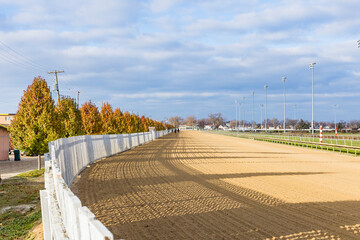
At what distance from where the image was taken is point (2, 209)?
10352mm

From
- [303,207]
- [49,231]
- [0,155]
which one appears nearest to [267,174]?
[303,207]

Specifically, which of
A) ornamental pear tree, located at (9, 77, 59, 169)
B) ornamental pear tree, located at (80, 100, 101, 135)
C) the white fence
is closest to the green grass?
the white fence

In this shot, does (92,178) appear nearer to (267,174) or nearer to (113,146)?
(267,174)

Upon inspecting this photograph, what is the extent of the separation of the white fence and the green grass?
1.27 m

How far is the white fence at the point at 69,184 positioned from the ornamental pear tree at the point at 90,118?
4816 millimetres

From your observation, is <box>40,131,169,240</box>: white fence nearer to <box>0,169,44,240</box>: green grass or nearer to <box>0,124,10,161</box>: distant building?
<box>0,169,44,240</box>: green grass

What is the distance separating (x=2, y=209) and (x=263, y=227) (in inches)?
316

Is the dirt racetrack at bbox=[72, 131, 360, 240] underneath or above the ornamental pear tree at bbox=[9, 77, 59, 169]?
underneath

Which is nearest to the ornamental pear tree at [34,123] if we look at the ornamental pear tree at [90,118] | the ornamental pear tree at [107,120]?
the ornamental pear tree at [90,118]

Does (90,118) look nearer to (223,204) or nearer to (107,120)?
(107,120)

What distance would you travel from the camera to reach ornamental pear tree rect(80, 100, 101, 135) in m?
34.2

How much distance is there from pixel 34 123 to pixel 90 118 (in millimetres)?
14166

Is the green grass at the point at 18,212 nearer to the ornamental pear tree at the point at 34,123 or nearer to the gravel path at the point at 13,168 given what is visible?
the ornamental pear tree at the point at 34,123

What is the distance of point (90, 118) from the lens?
34.5 m
